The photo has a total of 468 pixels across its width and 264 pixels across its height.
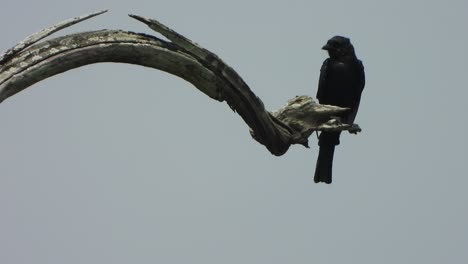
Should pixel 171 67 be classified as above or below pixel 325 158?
below

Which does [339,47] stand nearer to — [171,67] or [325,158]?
[325,158]

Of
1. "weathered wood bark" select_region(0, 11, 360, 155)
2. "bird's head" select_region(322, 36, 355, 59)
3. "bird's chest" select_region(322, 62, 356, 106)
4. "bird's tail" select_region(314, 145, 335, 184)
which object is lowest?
"weathered wood bark" select_region(0, 11, 360, 155)

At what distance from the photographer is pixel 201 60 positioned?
5410mm

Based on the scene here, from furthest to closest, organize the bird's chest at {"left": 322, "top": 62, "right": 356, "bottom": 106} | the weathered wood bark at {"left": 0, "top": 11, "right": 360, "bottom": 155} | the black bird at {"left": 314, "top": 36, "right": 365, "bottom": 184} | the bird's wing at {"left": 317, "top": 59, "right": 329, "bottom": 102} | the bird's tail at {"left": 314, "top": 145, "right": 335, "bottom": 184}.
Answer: the bird's wing at {"left": 317, "top": 59, "right": 329, "bottom": 102} < the bird's chest at {"left": 322, "top": 62, "right": 356, "bottom": 106} < the black bird at {"left": 314, "top": 36, "right": 365, "bottom": 184} < the bird's tail at {"left": 314, "top": 145, "right": 335, "bottom": 184} < the weathered wood bark at {"left": 0, "top": 11, "right": 360, "bottom": 155}

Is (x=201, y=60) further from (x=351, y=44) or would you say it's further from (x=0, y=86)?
(x=351, y=44)

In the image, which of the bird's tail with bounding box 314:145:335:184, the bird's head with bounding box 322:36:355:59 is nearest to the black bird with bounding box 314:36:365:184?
the bird's head with bounding box 322:36:355:59

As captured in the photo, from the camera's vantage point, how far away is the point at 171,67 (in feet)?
17.5

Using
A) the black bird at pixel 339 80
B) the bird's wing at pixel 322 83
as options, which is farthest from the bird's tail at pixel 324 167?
the bird's wing at pixel 322 83

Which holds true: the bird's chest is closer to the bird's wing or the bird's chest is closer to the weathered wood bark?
the bird's wing

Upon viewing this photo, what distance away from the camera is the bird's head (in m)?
9.03

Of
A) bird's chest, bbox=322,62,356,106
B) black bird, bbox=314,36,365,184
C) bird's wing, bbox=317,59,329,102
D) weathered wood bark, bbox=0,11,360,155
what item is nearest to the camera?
weathered wood bark, bbox=0,11,360,155

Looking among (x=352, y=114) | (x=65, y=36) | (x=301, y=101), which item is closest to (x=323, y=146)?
(x=352, y=114)

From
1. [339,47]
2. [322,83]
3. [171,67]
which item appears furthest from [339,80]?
[171,67]

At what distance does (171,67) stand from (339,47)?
3972 millimetres
